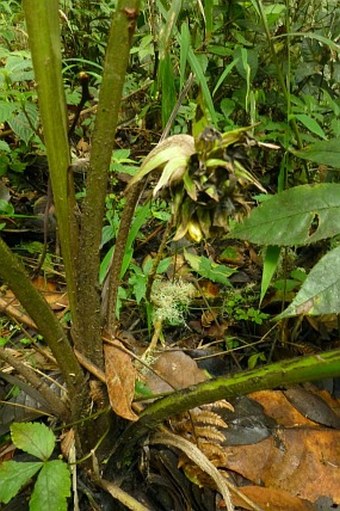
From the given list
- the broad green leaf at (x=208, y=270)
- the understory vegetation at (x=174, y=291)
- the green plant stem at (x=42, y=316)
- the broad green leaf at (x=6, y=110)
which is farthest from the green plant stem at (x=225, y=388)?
the broad green leaf at (x=6, y=110)

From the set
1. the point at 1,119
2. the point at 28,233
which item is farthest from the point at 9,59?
the point at 28,233

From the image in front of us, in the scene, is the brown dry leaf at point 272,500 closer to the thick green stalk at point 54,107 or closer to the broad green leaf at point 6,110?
the thick green stalk at point 54,107

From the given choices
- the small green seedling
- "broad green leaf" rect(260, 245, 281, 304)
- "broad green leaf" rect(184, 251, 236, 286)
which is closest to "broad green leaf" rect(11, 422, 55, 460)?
the small green seedling

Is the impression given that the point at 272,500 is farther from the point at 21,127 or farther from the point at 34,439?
the point at 21,127

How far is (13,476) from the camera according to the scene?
82 centimetres

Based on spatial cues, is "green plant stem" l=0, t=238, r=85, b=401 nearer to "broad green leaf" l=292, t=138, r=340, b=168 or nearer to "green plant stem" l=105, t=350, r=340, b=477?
"green plant stem" l=105, t=350, r=340, b=477

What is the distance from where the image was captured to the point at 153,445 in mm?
A: 1006

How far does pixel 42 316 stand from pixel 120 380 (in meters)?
0.17

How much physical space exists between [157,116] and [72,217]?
1074 mm

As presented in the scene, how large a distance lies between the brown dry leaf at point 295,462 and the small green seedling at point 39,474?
1.16 ft

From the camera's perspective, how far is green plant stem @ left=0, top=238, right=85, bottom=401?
717 millimetres

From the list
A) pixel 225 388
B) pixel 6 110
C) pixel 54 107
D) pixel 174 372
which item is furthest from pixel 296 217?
pixel 6 110

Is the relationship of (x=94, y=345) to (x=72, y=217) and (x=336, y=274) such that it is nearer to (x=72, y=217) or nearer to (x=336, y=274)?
(x=72, y=217)

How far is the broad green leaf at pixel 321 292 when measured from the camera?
2.01ft
